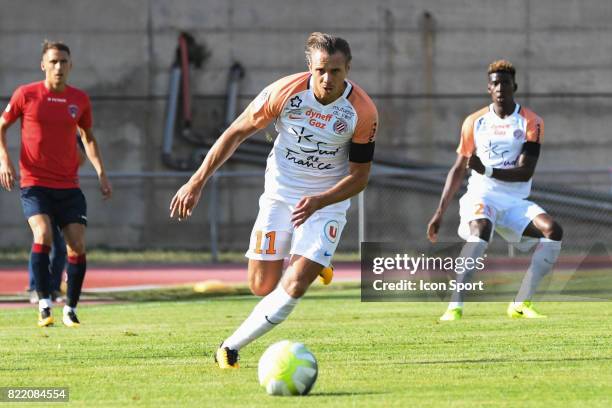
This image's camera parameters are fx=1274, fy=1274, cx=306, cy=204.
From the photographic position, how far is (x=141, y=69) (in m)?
24.1

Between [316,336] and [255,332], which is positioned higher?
[255,332]

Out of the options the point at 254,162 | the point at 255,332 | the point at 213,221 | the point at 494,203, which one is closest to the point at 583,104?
the point at 254,162

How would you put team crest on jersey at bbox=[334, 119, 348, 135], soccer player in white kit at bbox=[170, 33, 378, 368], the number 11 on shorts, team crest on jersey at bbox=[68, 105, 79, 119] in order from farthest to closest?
team crest on jersey at bbox=[68, 105, 79, 119] < the number 11 on shorts < team crest on jersey at bbox=[334, 119, 348, 135] < soccer player in white kit at bbox=[170, 33, 378, 368]

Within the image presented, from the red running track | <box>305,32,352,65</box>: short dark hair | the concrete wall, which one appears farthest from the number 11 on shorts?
the concrete wall

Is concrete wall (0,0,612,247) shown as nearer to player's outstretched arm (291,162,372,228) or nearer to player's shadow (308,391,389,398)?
player's outstretched arm (291,162,372,228)

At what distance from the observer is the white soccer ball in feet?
21.8

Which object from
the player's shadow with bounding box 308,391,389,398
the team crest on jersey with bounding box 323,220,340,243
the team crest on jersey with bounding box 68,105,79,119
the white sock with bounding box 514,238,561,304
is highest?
the team crest on jersey with bounding box 68,105,79,119

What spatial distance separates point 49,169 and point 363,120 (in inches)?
161

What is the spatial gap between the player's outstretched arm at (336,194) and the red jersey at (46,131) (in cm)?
392

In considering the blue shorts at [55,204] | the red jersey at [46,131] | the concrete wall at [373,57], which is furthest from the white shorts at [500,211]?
the concrete wall at [373,57]

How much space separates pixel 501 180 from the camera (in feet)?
37.7

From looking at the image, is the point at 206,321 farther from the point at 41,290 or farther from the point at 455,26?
the point at 455,26

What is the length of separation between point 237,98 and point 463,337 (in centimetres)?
1489

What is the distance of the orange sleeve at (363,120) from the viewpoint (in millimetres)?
7859
